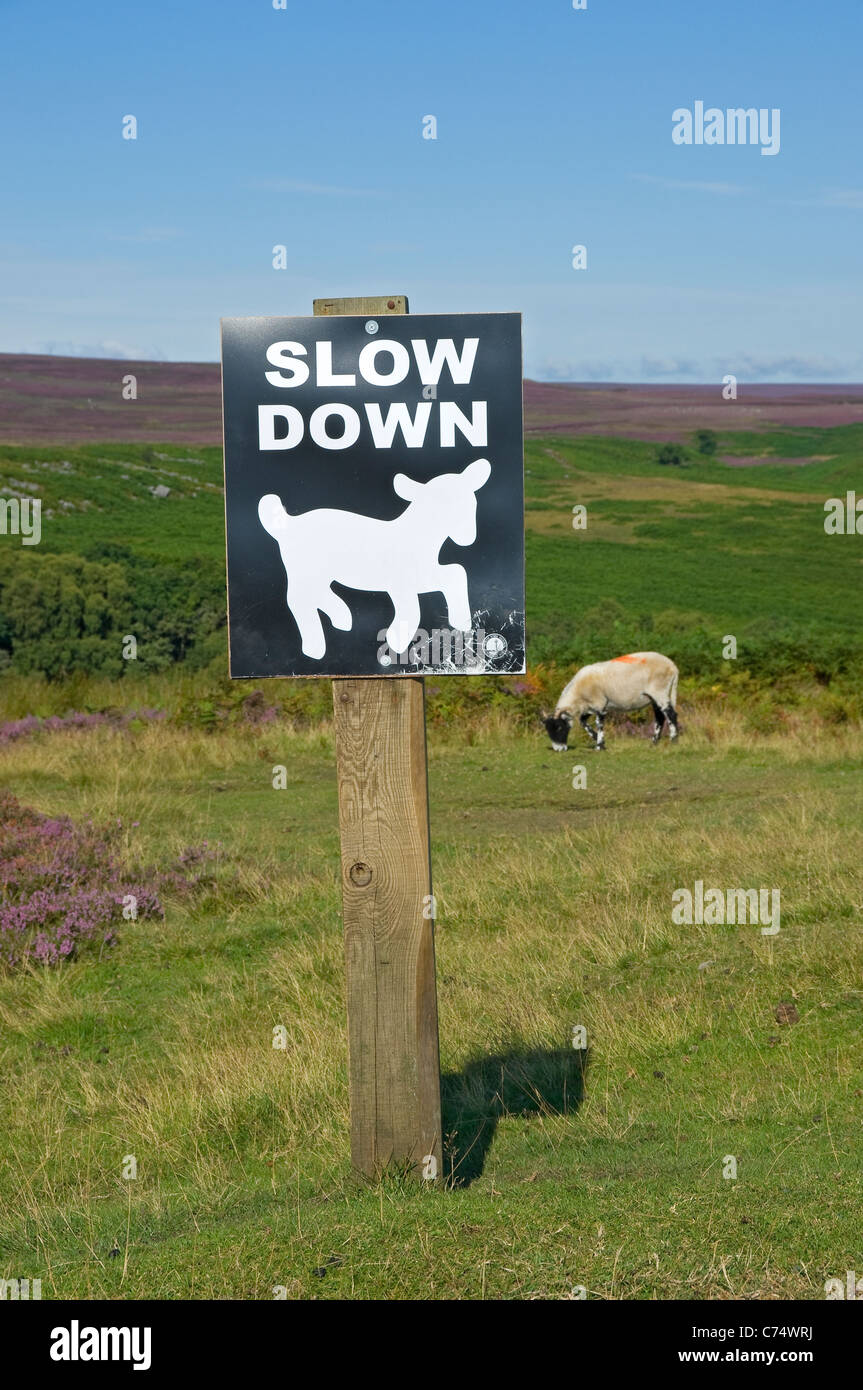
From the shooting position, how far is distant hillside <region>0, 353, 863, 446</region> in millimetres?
72250

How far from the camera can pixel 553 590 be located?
164ft

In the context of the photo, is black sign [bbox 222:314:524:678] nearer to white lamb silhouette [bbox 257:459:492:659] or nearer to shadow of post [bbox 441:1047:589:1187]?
white lamb silhouette [bbox 257:459:492:659]

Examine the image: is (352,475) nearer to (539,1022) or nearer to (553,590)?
(539,1022)

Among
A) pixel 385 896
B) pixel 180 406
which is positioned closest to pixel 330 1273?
pixel 385 896

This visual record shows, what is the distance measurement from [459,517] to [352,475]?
16.6 inches

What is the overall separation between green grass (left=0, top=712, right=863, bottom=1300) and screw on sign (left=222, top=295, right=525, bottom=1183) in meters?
0.76

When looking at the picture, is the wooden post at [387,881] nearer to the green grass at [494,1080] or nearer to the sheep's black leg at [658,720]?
the green grass at [494,1080]

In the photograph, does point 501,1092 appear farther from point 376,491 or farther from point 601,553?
point 601,553

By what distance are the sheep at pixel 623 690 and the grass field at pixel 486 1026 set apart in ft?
1.97

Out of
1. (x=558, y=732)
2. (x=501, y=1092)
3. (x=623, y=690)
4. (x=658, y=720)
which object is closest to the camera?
(x=501, y=1092)

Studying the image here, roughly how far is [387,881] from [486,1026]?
9.78 ft

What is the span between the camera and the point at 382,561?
198 inches

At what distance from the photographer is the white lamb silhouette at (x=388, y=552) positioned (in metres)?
4.98

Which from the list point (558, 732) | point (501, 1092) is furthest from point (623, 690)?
point (501, 1092)
